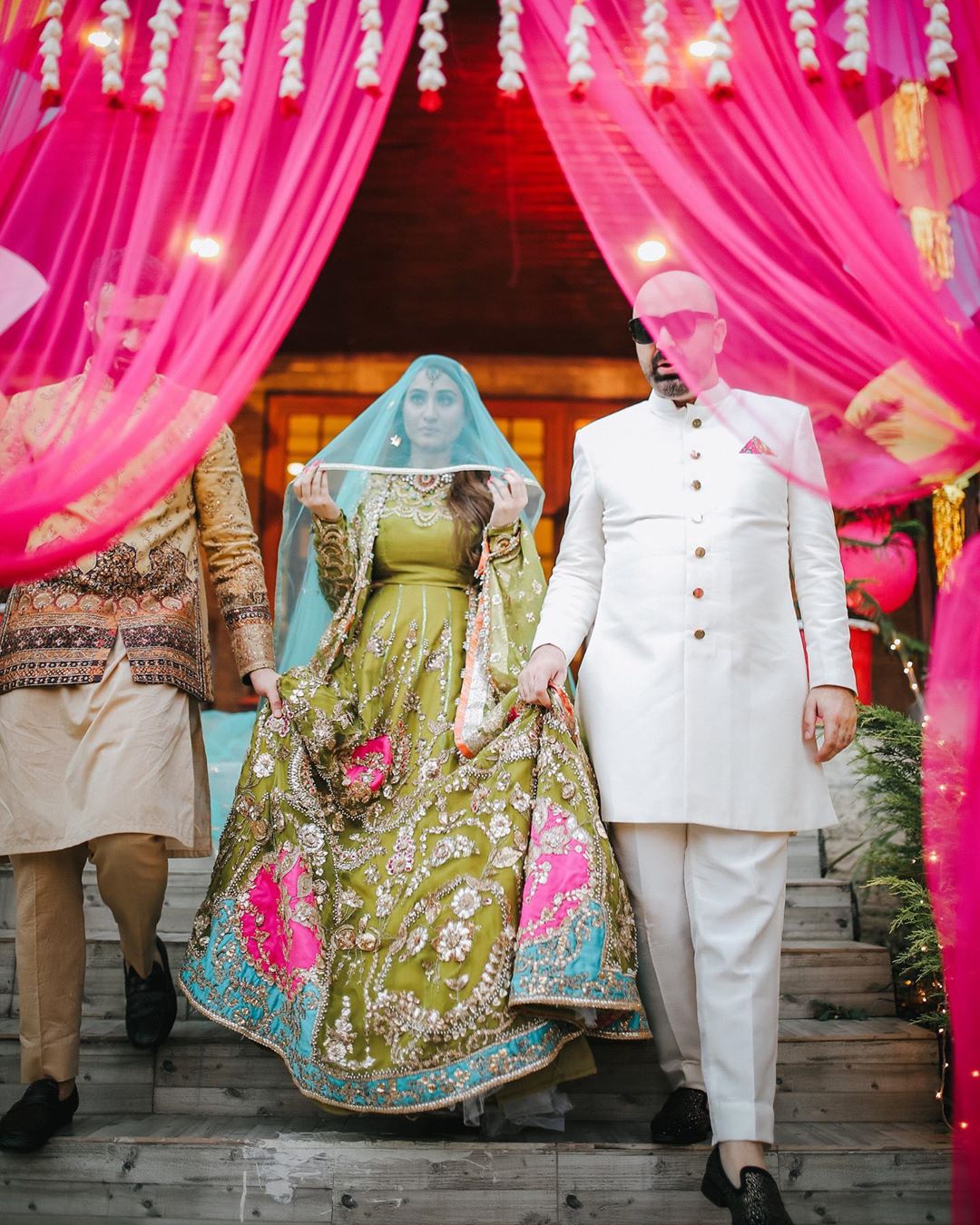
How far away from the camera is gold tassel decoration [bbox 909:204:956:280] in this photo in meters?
2.01

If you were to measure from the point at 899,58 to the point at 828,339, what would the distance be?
59 centimetres

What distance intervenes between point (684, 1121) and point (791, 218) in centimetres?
167

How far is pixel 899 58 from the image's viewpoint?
6.95 feet

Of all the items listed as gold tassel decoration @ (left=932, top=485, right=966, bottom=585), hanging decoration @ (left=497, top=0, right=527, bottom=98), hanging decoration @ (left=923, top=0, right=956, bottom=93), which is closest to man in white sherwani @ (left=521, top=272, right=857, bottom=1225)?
hanging decoration @ (left=497, top=0, right=527, bottom=98)

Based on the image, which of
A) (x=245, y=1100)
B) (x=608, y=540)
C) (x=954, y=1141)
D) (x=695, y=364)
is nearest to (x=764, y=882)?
(x=954, y=1141)

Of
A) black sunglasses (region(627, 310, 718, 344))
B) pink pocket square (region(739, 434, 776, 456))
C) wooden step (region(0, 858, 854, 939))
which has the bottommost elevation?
wooden step (region(0, 858, 854, 939))

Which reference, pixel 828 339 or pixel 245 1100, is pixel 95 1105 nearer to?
pixel 245 1100

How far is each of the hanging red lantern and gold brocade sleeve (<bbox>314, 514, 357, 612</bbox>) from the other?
2.47m

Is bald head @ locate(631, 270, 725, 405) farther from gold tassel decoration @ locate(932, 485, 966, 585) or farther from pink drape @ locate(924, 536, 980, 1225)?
gold tassel decoration @ locate(932, 485, 966, 585)

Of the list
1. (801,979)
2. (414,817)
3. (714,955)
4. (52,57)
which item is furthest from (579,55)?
(801,979)

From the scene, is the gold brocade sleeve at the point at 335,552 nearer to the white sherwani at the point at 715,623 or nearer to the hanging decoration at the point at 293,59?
the white sherwani at the point at 715,623

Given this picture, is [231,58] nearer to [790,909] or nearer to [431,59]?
[431,59]

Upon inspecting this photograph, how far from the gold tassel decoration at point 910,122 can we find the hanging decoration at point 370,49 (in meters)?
0.93

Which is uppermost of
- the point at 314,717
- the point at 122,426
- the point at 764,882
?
the point at 122,426
